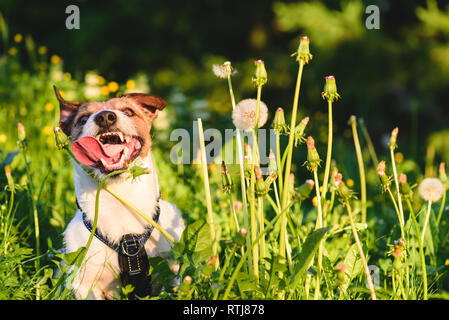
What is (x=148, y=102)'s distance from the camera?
6.77 ft

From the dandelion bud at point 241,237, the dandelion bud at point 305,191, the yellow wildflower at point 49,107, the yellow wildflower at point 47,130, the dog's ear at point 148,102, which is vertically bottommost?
the dandelion bud at point 241,237

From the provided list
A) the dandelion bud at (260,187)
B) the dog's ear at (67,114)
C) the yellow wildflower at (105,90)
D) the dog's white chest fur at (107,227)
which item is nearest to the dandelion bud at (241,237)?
the dandelion bud at (260,187)

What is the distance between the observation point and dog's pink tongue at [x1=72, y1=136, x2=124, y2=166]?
1665 millimetres

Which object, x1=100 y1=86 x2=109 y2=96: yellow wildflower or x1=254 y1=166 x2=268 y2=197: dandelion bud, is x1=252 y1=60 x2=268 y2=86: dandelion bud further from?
x1=100 y1=86 x2=109 y2=96: yellow wildflower

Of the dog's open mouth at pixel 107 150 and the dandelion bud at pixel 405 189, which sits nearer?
the dandelion bud at pixel 405 189

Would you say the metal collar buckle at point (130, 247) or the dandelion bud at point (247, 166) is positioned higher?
the dandelion bud at point (247, 166)

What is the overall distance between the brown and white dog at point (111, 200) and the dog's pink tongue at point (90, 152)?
24mm

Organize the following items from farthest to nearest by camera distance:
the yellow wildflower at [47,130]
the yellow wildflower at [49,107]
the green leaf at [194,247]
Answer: the yellow wildflower at [49,107] → the yellow wildflower at [47,130] → the green leaf at [194,247]

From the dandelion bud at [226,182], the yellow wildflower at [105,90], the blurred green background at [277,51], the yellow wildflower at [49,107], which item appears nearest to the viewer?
the dandelion bud at [226,182]

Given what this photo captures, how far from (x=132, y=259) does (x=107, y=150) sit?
40 centimetres

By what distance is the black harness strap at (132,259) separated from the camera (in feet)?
5.92

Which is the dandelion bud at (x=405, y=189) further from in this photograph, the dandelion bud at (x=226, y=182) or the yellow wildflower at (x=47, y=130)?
the yellow wildflower at (x=47, y=130)

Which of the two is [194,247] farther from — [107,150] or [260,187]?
[107,150]
